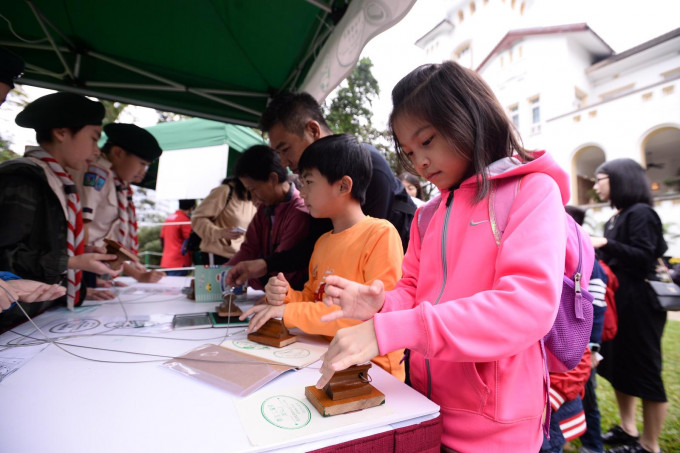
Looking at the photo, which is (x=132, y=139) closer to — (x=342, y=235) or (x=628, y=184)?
(x=342, y=235)

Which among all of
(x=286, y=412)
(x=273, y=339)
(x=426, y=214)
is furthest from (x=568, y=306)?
(x=273, y=339)

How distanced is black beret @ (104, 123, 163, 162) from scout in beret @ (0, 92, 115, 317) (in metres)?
0.54

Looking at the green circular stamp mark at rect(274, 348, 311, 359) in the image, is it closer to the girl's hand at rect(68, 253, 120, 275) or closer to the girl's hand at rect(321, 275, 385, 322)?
the girl's hand at rect(321, 275, 385, 322)

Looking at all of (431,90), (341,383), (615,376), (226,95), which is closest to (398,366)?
(341,383)

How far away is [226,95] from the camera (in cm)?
344

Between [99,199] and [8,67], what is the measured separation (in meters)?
1.10

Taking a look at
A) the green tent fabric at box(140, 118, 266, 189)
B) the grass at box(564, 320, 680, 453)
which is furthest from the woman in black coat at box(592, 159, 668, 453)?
the green tent fabric at box(140, 118, 266, 189)

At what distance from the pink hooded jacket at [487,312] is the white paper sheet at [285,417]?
0.16m

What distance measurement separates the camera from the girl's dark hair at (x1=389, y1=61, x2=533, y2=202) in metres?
0.83

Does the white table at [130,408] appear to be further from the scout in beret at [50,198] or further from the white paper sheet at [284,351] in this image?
the scout in beret at [50,198]

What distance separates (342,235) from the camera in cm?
149

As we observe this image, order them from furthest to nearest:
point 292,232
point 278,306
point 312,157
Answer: point 292,232, point 312,157, point 278,306

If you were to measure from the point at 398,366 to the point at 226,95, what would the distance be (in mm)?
3172

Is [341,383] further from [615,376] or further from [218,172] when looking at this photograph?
[218,172]
